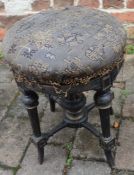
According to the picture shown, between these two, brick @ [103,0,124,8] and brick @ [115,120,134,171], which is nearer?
brick @ [115,120,134,171]

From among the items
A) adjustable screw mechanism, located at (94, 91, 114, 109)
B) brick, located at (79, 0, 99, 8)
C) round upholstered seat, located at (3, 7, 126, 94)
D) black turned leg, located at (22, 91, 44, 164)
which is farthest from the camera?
brick, located at (79, 0, 99, 8)

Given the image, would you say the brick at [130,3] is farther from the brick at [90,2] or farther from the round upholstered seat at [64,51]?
the round upholstered seat at [64,51]

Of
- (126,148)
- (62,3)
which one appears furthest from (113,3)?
(126,148)

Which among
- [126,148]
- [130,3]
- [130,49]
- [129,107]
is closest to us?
[126,148]

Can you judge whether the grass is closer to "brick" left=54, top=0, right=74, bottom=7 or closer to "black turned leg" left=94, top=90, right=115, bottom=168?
"brick" left=54, top=0, right=74, bottom=7

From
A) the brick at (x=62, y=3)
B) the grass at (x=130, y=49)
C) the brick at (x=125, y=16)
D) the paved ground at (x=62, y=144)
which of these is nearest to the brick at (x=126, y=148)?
the paved ground at (x=62, y=144)

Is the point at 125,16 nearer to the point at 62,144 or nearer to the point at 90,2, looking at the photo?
the point at 90,2

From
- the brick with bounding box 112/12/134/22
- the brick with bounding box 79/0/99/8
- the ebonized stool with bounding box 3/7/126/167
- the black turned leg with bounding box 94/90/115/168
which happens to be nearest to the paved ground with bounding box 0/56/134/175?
the black turned leg with bounding box 94/90/115/168
